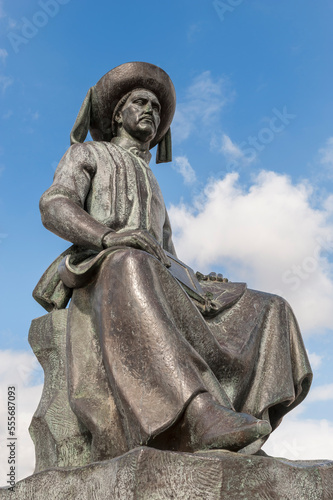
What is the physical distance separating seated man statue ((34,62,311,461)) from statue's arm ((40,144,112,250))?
1cm

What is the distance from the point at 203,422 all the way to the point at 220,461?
440 millimetres

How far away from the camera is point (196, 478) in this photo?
3459 mm

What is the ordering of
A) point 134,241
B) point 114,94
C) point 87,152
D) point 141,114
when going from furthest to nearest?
1. point 114,94
2. point 141,114
3. point 87,152
4. point 134,241

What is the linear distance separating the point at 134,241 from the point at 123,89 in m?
2.03

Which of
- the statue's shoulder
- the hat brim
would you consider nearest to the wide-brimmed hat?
the hat brim

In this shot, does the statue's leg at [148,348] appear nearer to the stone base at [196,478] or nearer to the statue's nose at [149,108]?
the stone base at [196,478]

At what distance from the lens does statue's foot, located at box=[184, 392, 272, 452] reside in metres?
3.73

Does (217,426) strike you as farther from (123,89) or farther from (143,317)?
(123,89)

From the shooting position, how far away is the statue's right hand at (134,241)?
477 centimetres

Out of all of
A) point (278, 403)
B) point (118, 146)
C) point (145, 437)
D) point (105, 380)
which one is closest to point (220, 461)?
point (145, 437)

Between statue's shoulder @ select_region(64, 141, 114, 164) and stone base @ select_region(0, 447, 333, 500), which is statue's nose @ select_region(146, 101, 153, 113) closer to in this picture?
statue's shoulder @ select_region(64, 141, 114, 164)

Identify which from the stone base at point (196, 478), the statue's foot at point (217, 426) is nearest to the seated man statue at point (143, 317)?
the statue's foot at point (217, 426)

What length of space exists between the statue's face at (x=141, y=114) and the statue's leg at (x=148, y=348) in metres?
1.93

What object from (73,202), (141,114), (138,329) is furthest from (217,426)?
(141,114)
